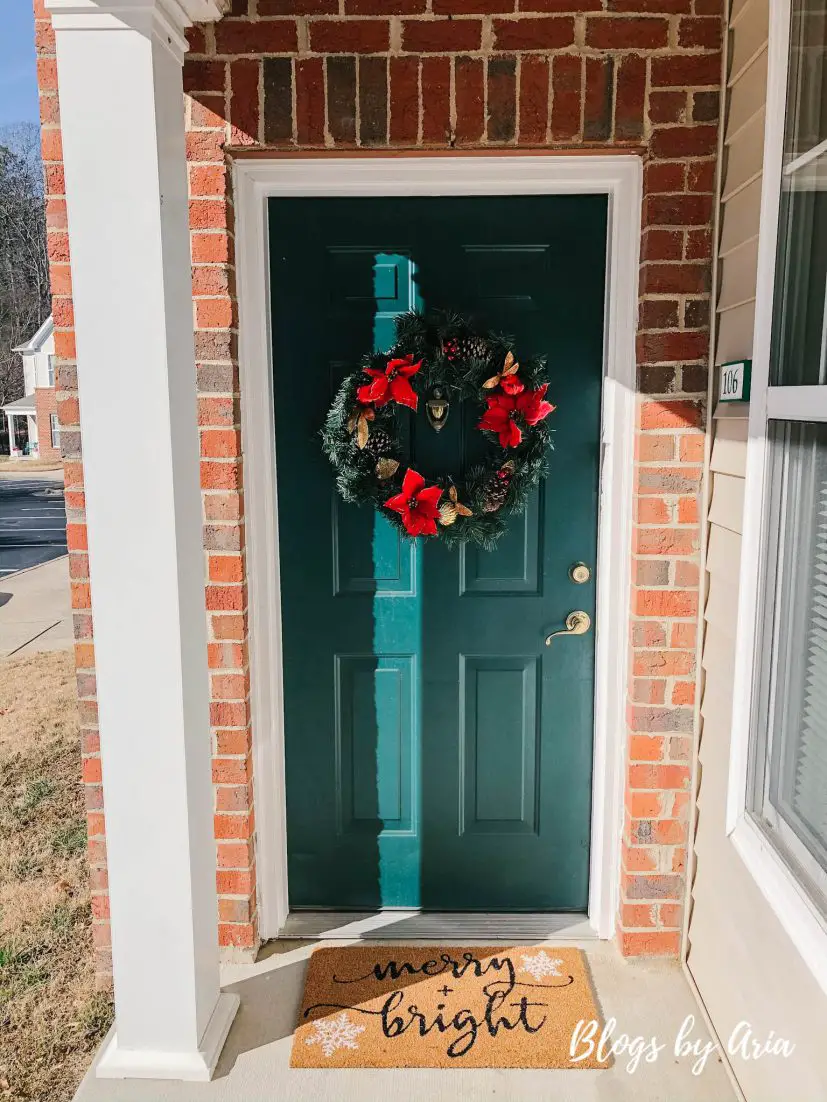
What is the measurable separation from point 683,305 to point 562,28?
75cm

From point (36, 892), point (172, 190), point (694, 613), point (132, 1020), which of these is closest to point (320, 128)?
point (172, 190)

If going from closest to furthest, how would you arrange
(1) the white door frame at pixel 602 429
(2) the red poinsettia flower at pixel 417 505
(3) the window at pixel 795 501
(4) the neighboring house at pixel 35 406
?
(3) the window at pixel 795 501, (1) the white door frame at pixel 602 429, (2) the red poinsettia flower at pixel 417 505, (4) the neighboring house at pixel 35 406

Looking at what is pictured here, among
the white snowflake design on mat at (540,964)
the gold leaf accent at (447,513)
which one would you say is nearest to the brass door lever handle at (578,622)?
the gold leaf accent at (447,513)

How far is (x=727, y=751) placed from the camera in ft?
6.86

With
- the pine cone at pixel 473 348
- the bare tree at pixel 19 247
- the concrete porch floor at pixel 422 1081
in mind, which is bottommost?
the concrete porch floor at pixel 422 1081

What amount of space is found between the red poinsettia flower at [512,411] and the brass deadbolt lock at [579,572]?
0.44m

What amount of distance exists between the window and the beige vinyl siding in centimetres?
17

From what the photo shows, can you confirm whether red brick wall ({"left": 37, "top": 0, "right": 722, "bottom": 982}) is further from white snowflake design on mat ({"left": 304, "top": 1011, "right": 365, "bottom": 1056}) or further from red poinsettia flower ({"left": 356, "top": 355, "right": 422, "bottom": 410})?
white snowflake design on mat ({"left": 304, "top": 1011, "right": 365, "bottom": 1056})

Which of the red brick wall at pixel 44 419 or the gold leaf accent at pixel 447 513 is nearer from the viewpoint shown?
the gold leaf accent at pixel 447 513

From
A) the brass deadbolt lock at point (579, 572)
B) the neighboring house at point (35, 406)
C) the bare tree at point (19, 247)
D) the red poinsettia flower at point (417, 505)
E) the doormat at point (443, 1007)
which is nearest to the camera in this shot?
the doormat at point (443, 1007)

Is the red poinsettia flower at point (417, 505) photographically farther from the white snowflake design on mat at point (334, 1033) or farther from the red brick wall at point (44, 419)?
the red brick wall at point (44, 419)

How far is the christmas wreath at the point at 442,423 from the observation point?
2301mm

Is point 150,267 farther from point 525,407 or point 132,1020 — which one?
point 132,1020

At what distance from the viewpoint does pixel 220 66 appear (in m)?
2.10
